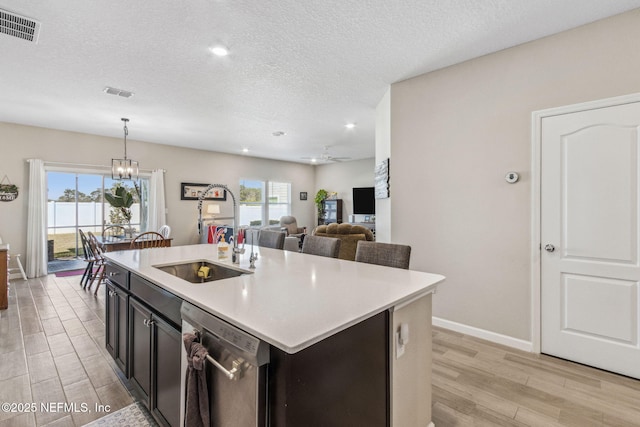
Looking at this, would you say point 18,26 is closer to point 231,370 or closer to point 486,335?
point 231,370

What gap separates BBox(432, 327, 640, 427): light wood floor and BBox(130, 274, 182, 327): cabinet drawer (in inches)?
63.8

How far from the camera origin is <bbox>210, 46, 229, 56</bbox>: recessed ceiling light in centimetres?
273

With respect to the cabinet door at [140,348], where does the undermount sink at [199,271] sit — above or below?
above

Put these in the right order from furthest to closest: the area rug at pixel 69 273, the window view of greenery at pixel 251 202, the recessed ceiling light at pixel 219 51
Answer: the window view of greenery at pixel 251 202, the area rug at pixel 69 273, the recessed ceiling light at pixel 219 51

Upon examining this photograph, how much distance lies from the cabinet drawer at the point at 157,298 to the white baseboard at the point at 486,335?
90.7 inches

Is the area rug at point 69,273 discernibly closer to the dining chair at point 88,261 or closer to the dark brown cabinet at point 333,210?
the dining chair at point 88,261

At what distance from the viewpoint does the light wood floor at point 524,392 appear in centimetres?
185

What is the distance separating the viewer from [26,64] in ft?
9.87

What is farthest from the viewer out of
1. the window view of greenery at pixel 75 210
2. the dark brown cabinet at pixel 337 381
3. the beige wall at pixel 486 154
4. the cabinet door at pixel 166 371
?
the window view of greenery at pixel 75 210

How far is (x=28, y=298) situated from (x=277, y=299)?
192 inches

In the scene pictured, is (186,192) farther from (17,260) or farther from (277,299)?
(277,299)

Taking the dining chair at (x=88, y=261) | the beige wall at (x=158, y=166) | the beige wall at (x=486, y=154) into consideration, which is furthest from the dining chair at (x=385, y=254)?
the beige wall at (x=158, y=166)

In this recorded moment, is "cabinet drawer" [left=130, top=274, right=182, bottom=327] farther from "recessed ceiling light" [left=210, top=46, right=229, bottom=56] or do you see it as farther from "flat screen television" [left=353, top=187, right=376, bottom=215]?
"flat screen television" [left=353, top=187, right=376, bottom=215]

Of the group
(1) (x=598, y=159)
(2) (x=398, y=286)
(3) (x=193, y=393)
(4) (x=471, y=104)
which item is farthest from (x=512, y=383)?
(4) (x=471, y=104)
